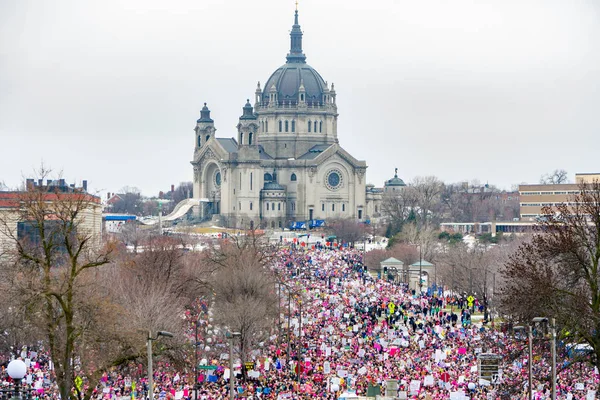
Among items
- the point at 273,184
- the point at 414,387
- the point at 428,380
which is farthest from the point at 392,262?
the point at 273,184

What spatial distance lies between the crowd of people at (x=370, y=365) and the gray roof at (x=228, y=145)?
381ft

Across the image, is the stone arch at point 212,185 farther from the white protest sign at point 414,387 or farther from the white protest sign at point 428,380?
the white protest sign at point 414,387

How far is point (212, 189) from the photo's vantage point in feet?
653

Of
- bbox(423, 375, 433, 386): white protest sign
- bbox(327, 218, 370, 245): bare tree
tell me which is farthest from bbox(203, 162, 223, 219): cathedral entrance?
bbox(423, 375, 433, 386): white protest sign

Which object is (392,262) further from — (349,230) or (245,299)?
(349,230)

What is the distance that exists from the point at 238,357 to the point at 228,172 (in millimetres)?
133057

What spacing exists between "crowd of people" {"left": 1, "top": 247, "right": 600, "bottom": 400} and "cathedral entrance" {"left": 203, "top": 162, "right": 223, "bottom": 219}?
11672cm

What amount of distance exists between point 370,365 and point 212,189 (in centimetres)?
14574

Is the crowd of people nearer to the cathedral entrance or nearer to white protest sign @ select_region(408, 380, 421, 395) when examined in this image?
white protest sign @ select_region(408, 380, 421, 395)

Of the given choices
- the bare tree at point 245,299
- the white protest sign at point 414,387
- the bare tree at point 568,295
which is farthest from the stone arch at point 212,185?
the bare tree at point 568,295

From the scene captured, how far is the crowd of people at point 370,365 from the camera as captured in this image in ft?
158

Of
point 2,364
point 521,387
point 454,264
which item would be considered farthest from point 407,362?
point 454,264

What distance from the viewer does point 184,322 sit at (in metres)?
63.6

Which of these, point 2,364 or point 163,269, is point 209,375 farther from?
point 163,269
